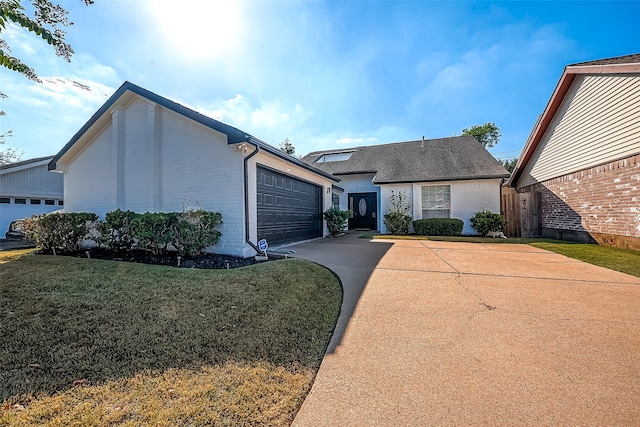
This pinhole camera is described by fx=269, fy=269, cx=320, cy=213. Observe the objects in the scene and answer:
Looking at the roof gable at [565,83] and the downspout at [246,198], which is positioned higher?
the roof gable at [565,83]

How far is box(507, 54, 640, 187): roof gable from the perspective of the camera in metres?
7.19

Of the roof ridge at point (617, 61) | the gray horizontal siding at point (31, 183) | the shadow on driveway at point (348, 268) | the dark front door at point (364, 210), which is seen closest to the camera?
the shadow on driveway at point (348, 268)

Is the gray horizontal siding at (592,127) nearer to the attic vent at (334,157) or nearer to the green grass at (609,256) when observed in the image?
the green grass at (609,256)

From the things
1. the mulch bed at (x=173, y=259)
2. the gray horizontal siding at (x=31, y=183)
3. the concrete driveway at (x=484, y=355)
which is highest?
the gray horizontal siding at (x=31, y=183)

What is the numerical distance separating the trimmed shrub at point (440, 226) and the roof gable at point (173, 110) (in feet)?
20.3

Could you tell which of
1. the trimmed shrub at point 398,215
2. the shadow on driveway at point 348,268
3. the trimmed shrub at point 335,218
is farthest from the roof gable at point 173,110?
the trimmed shrub at point 398,215

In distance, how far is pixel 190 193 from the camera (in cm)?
718

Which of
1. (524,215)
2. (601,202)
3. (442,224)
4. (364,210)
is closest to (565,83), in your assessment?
(601,202)

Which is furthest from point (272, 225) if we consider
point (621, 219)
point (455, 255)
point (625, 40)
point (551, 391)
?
point (625, 40)

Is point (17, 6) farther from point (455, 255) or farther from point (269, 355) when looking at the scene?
point (455, 255)

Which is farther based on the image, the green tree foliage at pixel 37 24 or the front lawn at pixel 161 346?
the green tree foliage at pixel 37 24

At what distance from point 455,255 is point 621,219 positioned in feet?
16.6

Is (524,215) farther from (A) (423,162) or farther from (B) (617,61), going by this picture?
(B) (617,61)

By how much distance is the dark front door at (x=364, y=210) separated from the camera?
15.4 m
